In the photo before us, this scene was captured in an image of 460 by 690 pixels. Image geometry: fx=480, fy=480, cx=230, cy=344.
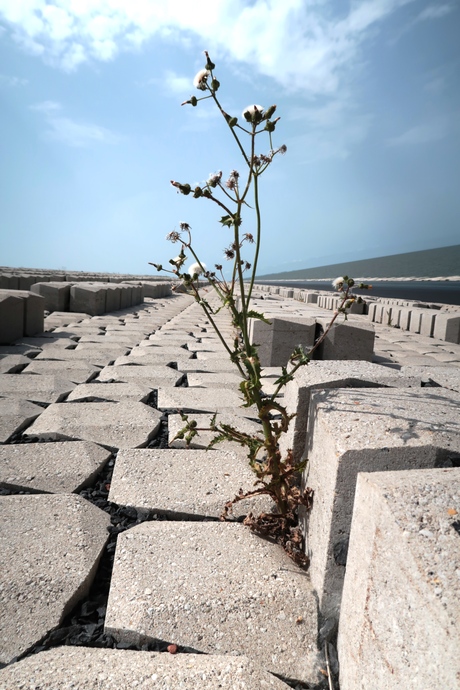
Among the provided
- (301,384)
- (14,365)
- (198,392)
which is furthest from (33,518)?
(14,365)

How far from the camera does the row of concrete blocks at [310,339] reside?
12.1ft

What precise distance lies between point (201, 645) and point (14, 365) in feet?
9.34

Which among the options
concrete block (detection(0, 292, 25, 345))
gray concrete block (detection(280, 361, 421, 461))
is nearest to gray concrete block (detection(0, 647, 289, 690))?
gray concrete block (detection(280, 361, 421, 461))

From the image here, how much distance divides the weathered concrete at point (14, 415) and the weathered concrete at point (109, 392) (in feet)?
0.81

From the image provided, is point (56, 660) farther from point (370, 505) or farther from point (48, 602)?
point (370, 505)

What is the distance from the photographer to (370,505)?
842 millimetres

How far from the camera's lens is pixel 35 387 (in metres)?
2.84

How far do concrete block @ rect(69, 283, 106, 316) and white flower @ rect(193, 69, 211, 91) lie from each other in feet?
21.0

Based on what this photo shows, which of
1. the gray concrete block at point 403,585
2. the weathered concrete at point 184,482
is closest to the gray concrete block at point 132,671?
the gray concrete block at point 403,585

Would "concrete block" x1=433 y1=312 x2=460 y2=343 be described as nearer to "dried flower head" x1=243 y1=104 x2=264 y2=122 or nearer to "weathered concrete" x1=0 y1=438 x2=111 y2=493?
"weathered concrete" x1=0 y1=438 x2=111 y2=493

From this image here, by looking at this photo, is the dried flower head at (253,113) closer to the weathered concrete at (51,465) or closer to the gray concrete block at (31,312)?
the weathered concrete at (51,465)

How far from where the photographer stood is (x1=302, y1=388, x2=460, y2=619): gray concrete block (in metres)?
1.03

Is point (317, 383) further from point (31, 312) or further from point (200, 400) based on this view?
point (31, 312)

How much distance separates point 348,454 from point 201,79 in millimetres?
1033
